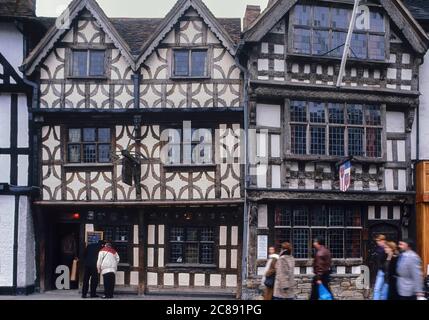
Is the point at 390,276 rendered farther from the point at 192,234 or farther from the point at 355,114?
the point at 192,234

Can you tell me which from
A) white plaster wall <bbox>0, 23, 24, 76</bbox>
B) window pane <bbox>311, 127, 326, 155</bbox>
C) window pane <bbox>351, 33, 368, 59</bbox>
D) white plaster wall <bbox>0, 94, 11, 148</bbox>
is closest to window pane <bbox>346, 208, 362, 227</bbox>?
window pane <bbox>311, 127, 326, 155</bbox>

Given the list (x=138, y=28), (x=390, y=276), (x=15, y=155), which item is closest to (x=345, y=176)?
(x=390, y=276)

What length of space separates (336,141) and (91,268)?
7.50 meters

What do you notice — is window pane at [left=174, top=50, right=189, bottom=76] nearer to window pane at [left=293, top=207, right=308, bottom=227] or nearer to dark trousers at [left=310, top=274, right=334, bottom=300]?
window pane at [left=293, top=207, right=308, bottom=227]

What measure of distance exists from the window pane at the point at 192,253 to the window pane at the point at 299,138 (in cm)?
392

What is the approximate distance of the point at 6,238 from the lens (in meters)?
15.6

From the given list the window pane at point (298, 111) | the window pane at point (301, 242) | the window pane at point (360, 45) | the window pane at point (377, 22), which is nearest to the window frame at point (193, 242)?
the window pane at point (301, 242)

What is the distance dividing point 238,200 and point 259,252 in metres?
1.50
